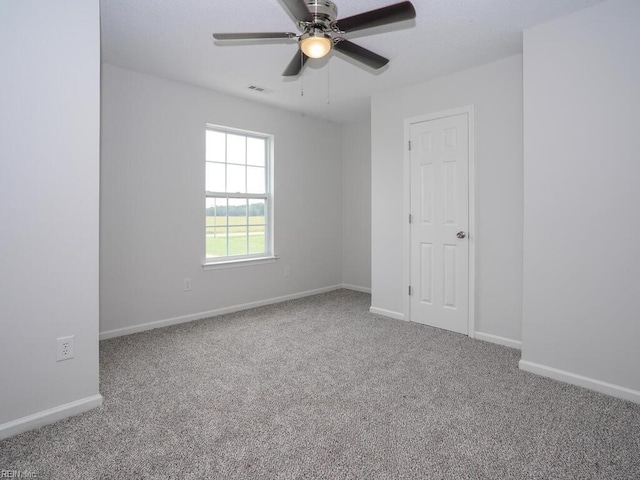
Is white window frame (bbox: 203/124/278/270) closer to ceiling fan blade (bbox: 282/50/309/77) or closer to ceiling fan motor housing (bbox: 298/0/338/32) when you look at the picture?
ceiling fan blade (bbox: 282/50/309/77)

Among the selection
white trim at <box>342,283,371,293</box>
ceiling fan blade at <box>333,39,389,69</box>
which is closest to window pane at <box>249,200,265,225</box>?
white trim at <box>342,283,371,293</box>

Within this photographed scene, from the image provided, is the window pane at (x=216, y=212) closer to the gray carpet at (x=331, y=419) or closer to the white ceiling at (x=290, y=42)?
the white ceiling at (x=290, y=42)

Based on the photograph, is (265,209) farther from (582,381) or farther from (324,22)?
(582,381)

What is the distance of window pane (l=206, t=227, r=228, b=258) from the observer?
411cm

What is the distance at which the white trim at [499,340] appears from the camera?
120 inches

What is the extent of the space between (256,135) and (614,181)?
363 cm

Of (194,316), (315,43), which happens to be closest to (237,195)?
(194,316)

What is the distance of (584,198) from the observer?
7.79ft

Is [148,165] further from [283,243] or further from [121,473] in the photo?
[121,473]

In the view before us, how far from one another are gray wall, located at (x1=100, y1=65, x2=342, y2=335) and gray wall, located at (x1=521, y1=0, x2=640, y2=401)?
2.92 metres

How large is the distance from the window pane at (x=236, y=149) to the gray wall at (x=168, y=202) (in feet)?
0.56

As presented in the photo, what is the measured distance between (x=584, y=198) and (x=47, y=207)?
3282mm

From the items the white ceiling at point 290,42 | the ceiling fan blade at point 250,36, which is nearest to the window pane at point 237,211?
the white ceiling at point 290,42

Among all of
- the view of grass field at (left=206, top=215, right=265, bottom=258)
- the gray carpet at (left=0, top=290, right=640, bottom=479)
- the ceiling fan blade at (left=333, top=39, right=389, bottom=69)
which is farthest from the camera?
the view of grass field at (left=206, top=215, right=265, bottom=258)
